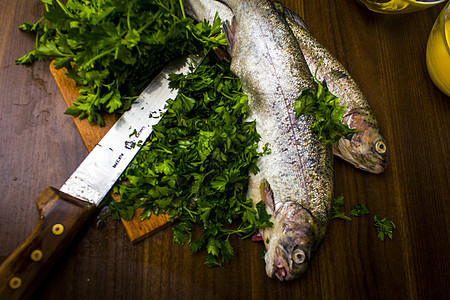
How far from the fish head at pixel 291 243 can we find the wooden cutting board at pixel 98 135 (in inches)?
18.2

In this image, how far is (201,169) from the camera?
52.4 inches

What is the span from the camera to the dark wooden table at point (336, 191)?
4.42 feet

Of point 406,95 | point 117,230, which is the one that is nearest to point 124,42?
point 117,230

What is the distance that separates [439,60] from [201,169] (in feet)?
4.42

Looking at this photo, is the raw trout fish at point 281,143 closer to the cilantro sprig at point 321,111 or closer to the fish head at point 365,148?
the cilantro sprig at point 321,111

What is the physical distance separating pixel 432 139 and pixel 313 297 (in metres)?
1.05

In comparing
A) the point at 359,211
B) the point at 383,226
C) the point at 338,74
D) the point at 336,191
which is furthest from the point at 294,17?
the point at 383,226

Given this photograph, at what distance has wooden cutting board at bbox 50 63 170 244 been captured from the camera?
1.36 m

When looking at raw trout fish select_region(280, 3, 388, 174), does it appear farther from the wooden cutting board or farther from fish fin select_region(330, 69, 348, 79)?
the wooden cutting board

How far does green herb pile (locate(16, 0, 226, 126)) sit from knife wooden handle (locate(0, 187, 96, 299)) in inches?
14.4

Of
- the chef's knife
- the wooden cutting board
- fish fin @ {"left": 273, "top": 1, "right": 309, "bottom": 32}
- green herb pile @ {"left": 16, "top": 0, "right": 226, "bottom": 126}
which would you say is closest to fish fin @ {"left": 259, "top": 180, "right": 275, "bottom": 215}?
the wooden cutting board

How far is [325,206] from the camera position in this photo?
4.57ft

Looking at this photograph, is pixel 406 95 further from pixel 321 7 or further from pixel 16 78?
pixel 16 78

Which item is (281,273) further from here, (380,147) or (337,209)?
(380,147)
